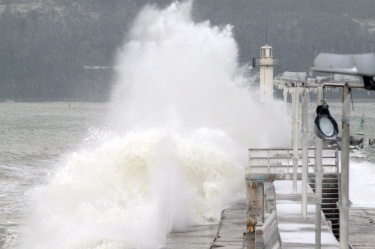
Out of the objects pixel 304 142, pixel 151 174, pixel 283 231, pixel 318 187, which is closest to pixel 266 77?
pixel 151 174

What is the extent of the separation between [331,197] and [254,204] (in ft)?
5.92

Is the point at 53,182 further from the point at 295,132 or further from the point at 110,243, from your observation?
the point at 295,132

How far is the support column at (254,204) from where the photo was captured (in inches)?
805

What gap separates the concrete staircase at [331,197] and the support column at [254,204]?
1242 mm

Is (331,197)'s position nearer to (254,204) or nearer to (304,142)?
(254,204)

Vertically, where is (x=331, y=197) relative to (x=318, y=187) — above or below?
below

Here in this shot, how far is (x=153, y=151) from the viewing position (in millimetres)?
29125

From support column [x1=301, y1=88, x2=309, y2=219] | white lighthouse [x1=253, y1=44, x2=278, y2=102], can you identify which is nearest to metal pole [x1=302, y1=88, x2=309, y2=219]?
support column [x1=301, y1=88, x2=309, y2=219]

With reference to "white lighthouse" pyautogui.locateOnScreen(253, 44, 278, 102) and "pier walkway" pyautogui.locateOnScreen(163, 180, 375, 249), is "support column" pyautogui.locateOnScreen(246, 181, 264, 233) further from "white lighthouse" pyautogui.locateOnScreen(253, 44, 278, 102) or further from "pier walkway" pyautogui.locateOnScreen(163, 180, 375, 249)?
"white lighthouse" pyautogui.locateOnScreen(253, 44, 278, 102)

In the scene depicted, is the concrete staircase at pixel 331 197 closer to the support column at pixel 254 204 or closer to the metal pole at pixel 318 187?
the support column at pixel 254 204

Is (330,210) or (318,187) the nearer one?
(318,187)

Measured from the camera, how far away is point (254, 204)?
68.1ft

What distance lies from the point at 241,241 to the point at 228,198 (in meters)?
7.76

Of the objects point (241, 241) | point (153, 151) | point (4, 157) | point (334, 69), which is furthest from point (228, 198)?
point (4, 157)
